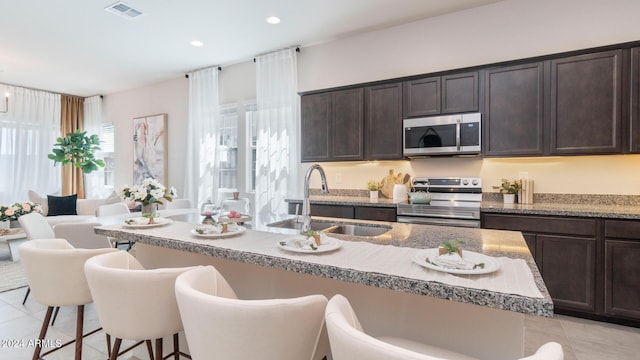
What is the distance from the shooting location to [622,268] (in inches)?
95.8

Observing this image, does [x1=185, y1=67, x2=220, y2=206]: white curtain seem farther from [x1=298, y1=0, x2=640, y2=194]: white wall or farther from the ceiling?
[x1=298, y1=0, x2=640, y2=194]: white wall

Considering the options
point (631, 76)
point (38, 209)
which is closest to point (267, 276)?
point (631, 76)

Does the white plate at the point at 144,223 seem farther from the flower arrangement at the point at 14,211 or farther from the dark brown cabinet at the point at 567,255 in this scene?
the flower arrangement at the point at 14,211

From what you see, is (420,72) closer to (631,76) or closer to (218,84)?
(631,76)

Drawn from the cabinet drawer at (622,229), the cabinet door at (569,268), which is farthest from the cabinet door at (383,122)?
the cabinet drawer at (622,229)

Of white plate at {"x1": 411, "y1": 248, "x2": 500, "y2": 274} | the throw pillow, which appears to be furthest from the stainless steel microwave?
the throw pillow

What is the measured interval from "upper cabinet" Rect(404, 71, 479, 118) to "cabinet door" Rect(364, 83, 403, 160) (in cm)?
12

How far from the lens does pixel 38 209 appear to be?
15.4ft

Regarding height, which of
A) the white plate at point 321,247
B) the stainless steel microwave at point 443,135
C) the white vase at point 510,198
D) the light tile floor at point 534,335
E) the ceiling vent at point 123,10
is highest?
the ceiling vent at point 123,10

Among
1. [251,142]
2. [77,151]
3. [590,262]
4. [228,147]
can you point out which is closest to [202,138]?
[228,147]

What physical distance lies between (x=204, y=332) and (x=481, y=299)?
813 mm

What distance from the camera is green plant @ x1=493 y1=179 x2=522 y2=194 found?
3172mm

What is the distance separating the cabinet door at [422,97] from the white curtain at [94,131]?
6652mm

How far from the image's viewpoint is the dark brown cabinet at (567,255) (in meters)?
2.52
